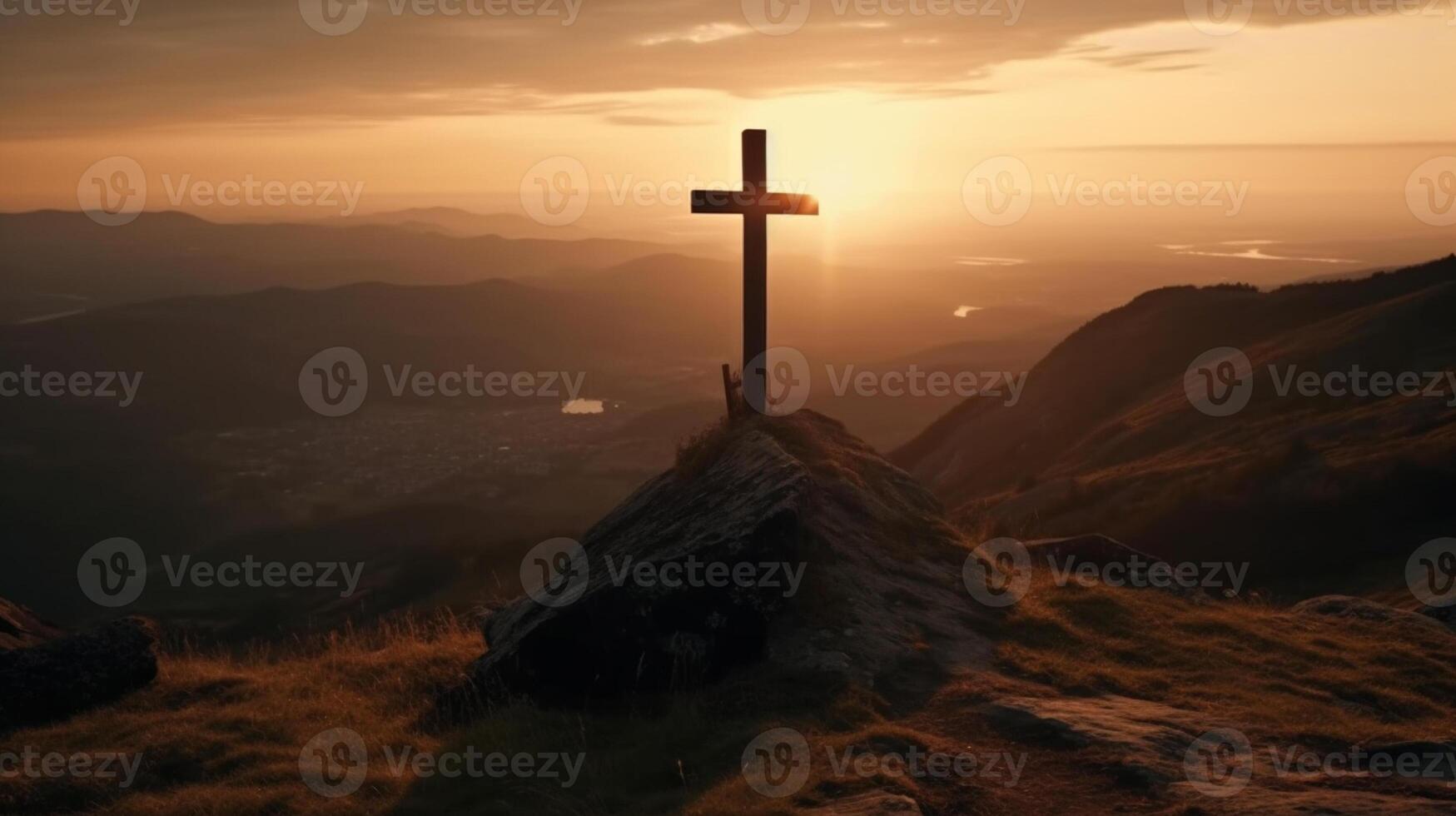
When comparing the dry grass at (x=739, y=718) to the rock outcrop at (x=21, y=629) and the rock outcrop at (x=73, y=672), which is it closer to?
the rock outcrop at (x=73, y=672)

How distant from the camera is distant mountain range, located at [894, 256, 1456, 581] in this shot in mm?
24594

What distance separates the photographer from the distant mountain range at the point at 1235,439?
968 inches

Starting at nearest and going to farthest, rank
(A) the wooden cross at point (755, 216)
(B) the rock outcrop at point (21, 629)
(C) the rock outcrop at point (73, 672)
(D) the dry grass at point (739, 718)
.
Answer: (D) the dry grass at point (739, 718), (C) the rock outcrop at point (73, 672), (B) the rock outcrop at point (21, 629), (A) the wooden cross at point (755, 216)

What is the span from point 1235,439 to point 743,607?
30340 millimetres

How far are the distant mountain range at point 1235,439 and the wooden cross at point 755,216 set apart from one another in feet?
16.1

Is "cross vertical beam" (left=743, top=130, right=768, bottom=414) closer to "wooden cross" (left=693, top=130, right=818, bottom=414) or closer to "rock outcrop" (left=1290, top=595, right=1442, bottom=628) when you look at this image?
"wooden cross" (left=693, top=130, right=818, bottom=414)

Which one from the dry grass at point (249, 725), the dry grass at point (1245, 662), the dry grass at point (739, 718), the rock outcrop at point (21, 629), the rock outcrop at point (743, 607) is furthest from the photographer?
the rock outcrop at point (21, 629)

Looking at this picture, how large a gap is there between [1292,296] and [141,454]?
175581mm

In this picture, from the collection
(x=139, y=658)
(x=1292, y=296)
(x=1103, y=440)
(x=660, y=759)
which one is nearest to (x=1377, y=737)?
(x=660, y=759)

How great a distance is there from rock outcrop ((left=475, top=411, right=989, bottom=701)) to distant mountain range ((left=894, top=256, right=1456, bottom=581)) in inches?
202

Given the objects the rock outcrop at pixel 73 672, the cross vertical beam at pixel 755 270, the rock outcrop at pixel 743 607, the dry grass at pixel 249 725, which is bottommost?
the dry grass at pixel 249 725

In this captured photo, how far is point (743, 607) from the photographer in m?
9.62

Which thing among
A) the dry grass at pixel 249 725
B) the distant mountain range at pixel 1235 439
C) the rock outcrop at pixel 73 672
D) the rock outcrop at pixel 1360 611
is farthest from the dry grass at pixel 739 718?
the distant mountain range at pixel 1235 439

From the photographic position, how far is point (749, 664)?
31.2 feet
